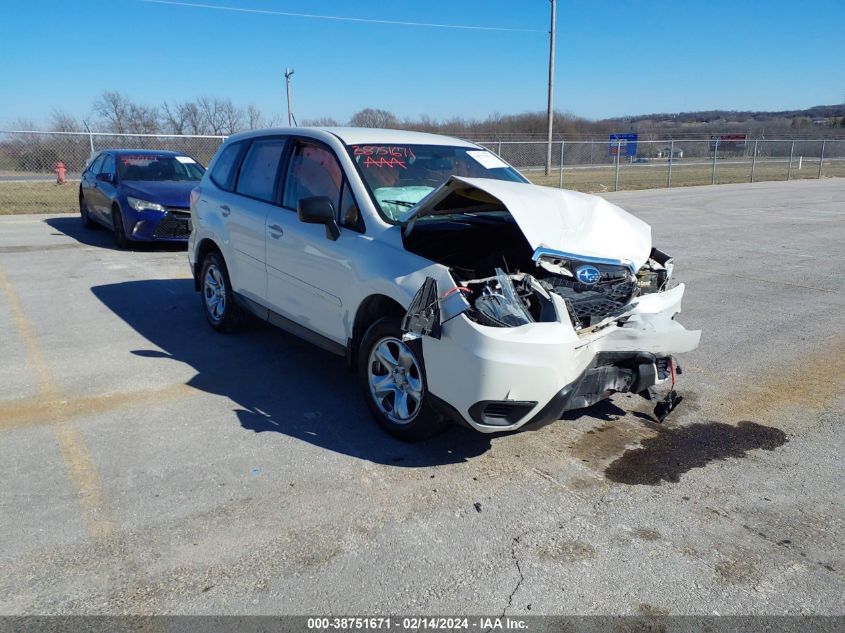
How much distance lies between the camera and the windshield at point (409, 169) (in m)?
4.82

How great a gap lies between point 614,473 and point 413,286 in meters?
1.57

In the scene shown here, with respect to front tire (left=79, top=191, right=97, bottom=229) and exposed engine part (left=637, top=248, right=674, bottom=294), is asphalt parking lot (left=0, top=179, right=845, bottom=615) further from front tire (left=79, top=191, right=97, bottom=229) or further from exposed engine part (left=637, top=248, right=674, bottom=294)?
front tire (left=79, top=191, right=97, bottom=229)

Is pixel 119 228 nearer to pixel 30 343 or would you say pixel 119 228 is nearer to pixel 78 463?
pixel 30 343

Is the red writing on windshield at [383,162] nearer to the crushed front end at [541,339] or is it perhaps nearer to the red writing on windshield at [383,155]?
the red writing on windshield at [383,155]

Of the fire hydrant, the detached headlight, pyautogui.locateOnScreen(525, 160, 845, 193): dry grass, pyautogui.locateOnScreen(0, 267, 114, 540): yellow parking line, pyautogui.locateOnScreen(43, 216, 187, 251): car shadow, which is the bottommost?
pyautogui.locateOnScreen(0, 267, 114, 540): yellow parking line

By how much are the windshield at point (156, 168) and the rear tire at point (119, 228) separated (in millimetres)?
674

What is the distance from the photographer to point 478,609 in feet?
9.28

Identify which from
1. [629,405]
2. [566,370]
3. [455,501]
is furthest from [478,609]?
[629,405]

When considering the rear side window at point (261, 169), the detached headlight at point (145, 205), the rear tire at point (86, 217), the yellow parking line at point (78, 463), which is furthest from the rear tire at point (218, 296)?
the rear tire at point (86, 217)

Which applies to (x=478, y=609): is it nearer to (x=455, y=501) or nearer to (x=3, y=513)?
(x=455, y=501)

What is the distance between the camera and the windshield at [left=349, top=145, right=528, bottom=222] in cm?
482

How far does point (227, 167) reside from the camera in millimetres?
6449

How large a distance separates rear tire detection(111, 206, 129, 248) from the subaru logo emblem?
927 centimetres

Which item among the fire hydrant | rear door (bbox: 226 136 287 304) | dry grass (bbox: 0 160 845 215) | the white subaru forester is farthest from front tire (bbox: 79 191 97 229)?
the fire hydrant
